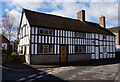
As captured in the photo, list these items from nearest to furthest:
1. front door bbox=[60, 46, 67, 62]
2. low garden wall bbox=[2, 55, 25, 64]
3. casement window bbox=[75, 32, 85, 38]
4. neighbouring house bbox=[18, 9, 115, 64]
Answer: neighbouring house bbox=[18, 9, 115, 64] → low garden wall bbox=[2, 55, 25, 64] → front door bbox=[60, 46, 67, 62] → casement window bbox=[75, 32, 85, 38]

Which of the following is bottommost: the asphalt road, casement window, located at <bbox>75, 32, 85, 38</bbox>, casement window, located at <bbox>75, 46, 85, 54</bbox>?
the asphalt road

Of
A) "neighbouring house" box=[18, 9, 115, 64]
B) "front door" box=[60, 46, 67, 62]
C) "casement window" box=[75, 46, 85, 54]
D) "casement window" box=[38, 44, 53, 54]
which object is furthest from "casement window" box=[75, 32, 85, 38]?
"casement window" box=[38, 44, 53, 54]

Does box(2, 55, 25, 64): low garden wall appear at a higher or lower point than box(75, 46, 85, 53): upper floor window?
lower

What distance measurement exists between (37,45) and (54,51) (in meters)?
2.54

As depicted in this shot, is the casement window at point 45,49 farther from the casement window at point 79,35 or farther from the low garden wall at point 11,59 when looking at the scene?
the casement window at point 79,35

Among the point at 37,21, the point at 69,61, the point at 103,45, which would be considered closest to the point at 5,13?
the point at 37,21

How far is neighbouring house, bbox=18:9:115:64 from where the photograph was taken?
13.4 metres

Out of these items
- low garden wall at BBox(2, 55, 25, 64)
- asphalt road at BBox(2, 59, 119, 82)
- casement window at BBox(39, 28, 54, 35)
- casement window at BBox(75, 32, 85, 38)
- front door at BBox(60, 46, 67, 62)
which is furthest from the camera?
casement window at BBox(75, 32, 85, 38)

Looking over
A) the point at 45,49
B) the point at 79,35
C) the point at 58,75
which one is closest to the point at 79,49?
the point at 79,35

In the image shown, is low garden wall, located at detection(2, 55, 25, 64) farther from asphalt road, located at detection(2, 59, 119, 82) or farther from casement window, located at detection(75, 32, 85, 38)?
casement window, located at detection(75, 32, 85, 38)

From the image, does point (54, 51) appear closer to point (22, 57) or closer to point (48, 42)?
point (48, 42)

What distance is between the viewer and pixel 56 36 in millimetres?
15031

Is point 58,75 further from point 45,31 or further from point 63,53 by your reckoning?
point 45,31

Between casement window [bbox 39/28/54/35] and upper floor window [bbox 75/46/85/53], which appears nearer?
casement window [bbox 39/28/54/35]
